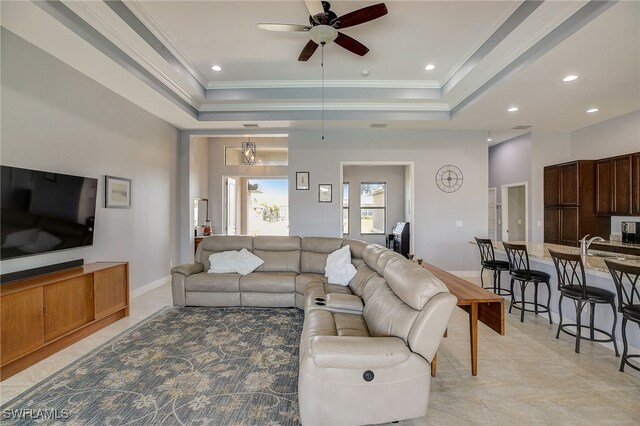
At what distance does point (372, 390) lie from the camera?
1724 millimetres

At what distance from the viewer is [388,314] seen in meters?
2.14

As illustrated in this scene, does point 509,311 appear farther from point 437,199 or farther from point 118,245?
point 118,245

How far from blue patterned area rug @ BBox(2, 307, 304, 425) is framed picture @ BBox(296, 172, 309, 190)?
3.16 m

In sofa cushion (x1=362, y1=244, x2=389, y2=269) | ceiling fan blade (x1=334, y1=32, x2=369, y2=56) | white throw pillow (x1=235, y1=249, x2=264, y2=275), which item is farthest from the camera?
white throw pillow (x1=235, y1=249, x2=264, y2=275)

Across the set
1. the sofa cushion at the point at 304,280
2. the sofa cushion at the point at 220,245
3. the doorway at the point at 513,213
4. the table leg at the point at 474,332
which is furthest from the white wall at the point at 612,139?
the sofa cushion at the point at 220,245

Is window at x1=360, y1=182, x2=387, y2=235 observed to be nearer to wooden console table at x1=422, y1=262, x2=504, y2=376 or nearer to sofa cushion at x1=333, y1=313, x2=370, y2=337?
wooden console table at x1=422, y1=262, x2=504, y2=376

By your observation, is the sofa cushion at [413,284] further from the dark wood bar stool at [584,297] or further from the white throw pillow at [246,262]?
→ the white throw pillow at [246,262]

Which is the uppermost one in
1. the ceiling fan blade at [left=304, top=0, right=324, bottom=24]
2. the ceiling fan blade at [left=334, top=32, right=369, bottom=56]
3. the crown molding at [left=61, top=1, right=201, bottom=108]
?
the crown molding at [left=61, top=1, right=201, bottom=108]

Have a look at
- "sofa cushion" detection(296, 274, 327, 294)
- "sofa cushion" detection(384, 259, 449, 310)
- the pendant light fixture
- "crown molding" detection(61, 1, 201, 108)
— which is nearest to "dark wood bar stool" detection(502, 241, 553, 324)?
"sofa cushion" detection(384, 259, 449, 310)

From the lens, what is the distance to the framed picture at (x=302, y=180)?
5992 mm

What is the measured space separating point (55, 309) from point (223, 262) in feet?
6.04

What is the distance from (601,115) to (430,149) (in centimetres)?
273

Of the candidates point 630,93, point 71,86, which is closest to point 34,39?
point 71,86

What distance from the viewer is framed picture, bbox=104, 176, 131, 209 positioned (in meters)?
4.01
